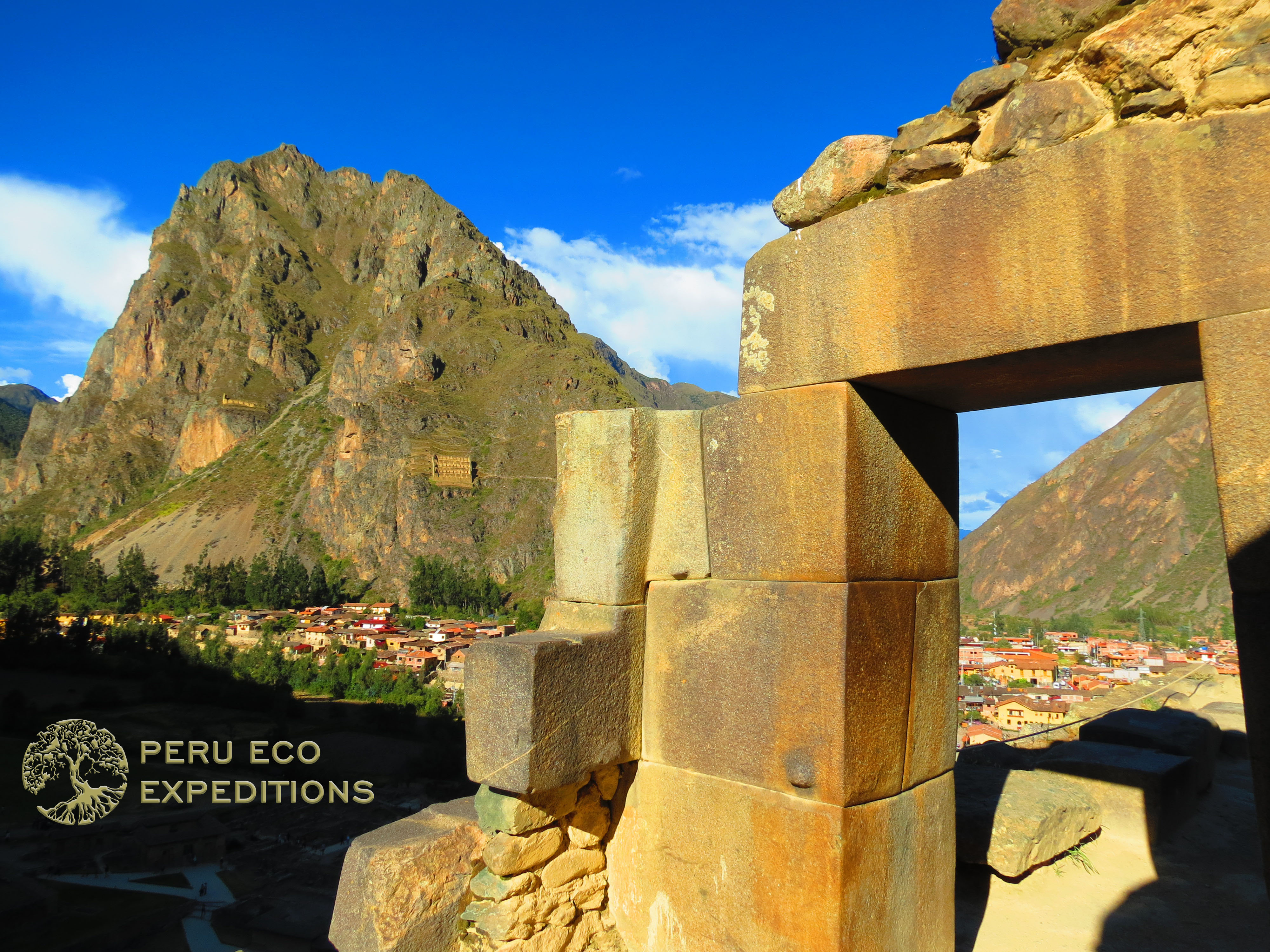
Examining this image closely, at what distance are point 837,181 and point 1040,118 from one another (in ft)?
2.28

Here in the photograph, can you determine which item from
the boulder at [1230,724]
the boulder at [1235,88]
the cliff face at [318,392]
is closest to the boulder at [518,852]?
the boulder at [1235,88]

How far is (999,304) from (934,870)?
7.13 feet

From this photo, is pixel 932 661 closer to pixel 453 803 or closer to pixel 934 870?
pixel 934 870

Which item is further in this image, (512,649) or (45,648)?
(45,648)

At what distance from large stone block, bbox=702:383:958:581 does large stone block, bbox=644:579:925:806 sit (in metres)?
0.08

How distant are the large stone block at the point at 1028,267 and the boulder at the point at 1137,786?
3.11 metres

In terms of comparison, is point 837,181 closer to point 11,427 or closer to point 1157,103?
point 1157,103

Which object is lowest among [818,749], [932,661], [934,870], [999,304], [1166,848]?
[1166,848]

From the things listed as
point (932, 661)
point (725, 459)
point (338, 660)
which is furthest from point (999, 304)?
point (338, 660)

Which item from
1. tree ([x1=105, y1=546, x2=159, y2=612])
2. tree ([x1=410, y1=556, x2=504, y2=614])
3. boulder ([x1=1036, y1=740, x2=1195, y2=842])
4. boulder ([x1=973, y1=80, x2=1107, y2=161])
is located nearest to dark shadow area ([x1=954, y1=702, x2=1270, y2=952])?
boulder ([x1=1036, y1=740, x2=1195, y2=842])

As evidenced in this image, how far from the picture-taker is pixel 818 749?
2.73 m

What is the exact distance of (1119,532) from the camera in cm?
5138

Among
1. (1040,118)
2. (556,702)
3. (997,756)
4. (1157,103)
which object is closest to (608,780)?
(556,702)

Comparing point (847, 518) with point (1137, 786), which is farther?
point (1137, 786)
